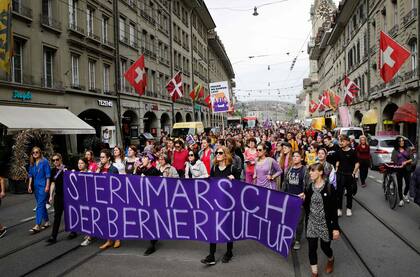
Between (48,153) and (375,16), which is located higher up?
(375,16)

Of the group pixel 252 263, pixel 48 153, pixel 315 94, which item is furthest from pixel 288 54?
pixel 315 94

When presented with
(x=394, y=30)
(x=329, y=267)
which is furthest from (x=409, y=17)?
(x=329, y=267)

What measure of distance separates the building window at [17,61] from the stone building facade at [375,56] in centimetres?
1954

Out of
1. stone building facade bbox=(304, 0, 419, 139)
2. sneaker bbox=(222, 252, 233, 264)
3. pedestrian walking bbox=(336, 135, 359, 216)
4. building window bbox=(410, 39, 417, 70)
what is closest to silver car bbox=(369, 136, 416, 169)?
stone building facade bbox=(304, 0, 419, 139)

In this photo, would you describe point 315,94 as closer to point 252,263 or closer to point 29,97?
point 29,97

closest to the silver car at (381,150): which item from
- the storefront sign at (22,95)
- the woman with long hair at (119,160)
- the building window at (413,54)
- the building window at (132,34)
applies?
the building window at (413,54)

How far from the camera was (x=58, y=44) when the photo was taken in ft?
64.5

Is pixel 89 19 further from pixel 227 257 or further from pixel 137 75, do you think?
pixel 227 257

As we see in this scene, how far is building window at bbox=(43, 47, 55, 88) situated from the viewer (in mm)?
18984

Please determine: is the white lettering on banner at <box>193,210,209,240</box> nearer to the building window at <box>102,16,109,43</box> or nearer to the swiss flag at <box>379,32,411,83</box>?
the swiss flag at <box>379,32,411,83</box>

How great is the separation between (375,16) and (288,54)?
964 centimetres

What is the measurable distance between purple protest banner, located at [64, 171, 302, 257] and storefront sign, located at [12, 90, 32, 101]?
1234cm

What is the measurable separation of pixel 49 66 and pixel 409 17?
73.5ft

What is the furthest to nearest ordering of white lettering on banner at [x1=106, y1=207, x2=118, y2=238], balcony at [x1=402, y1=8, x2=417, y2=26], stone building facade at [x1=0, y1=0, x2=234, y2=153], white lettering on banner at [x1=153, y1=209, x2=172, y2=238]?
balcony at [x1=402, y1=8, x2=417, y2=26] < stone building facade at [x1=0, y1=0, x2=234, y2=153] < white lettering on banner at [x1=106, y1=207, x2=118, y2=238] < white lettering on banner at [x1=153, y1=209, x2=172, y2=238]
